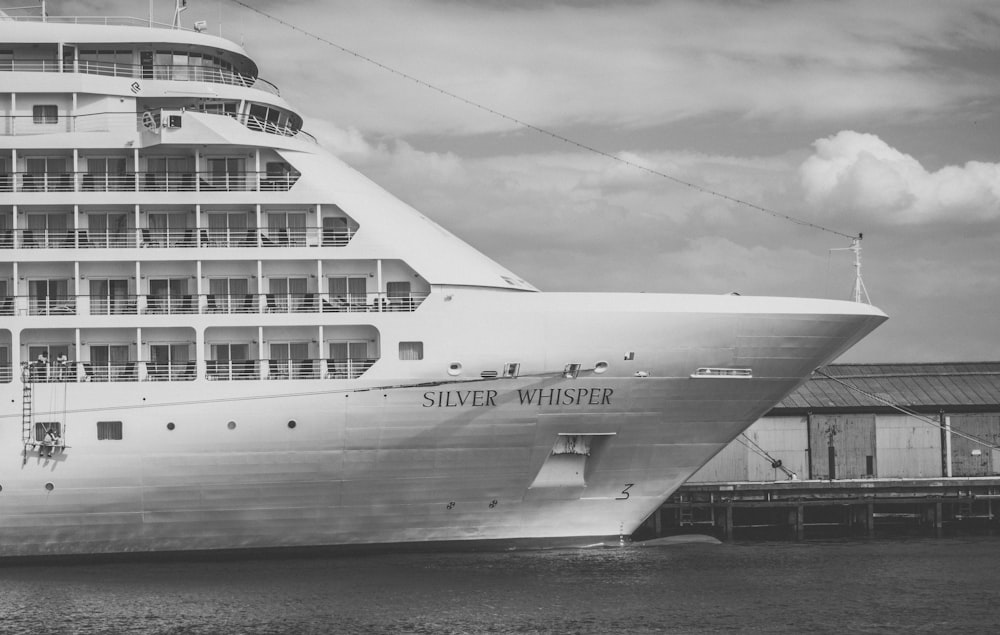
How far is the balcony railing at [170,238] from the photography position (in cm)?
3450

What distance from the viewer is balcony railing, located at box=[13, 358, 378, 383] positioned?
33.4 meters

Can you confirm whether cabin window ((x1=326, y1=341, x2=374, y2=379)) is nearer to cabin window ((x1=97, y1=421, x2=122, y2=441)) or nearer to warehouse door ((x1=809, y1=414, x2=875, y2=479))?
cabin window ((x1=97, y1=421, x2=122, y2=441))

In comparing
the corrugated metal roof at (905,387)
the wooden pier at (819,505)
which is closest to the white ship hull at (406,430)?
the wooden pier at (819,505)

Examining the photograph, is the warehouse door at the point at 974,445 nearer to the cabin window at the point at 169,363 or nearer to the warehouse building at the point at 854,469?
the warehouse building at the point at 854,469

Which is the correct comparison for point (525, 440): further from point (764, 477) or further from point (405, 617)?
point (764, 477)

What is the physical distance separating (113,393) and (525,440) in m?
10.8

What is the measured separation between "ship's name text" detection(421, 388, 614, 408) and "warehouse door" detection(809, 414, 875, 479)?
55.0 feet

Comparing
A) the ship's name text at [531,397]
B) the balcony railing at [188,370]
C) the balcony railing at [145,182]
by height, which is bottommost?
the ship's name text at [531,397]

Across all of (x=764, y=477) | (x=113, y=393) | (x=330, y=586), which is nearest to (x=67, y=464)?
(x=113, y=393)

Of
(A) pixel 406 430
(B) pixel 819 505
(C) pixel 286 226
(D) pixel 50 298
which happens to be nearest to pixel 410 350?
(A) pixel 406 430

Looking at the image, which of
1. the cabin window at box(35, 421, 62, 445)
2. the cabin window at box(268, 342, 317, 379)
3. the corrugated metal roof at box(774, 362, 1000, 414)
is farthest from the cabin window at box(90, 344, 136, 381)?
the corrugated metal roof at box(774, 362, 1000, 414)

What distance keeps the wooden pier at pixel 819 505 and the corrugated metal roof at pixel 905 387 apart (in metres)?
3.22

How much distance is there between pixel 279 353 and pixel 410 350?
3690 mm

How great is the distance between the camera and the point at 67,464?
32.7 metres
